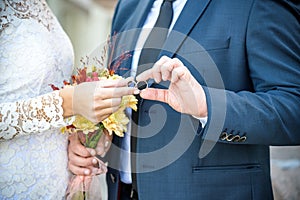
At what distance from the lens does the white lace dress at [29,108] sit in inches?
70.1

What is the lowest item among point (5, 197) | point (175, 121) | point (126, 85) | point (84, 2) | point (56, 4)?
point (5, 197)

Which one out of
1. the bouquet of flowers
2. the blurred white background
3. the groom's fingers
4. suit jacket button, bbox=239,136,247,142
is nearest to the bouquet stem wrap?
the bouquet of flowers

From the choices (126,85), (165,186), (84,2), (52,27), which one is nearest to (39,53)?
(52,27)

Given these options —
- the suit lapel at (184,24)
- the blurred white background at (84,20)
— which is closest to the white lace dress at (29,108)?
the suit lapel at (184,24)

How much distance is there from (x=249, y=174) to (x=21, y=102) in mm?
1032

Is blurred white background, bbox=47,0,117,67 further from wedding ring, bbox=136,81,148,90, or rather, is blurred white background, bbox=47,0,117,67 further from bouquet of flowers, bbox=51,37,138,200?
wedding ring, bbox=136,81,148,90

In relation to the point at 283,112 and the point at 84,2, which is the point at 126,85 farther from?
the point at 84,2

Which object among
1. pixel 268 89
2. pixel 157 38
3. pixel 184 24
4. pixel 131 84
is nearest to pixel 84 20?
pixel 157 38

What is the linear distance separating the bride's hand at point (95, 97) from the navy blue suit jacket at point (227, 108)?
0.23m

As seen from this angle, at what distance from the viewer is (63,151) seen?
6.70 feet

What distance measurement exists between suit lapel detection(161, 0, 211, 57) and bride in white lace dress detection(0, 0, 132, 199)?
326 millimetres

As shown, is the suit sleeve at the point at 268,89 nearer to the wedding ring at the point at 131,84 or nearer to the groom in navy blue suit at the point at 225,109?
the groom in navy blue suit at the point at 225,109

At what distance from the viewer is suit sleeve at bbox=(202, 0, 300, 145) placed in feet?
5.53

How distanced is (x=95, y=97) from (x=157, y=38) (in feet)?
1.55
